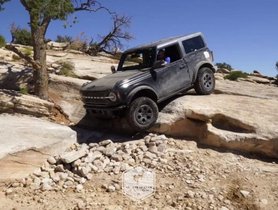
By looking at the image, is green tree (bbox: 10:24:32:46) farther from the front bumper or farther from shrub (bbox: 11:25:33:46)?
the front bumper

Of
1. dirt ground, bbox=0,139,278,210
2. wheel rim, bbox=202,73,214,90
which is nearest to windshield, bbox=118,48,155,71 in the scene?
wheel rim, bbox=202,73,214,90

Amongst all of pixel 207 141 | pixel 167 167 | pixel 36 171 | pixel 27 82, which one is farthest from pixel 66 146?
pixel 27 82

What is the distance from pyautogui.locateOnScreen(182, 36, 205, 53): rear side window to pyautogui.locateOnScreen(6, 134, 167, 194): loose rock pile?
298 cm

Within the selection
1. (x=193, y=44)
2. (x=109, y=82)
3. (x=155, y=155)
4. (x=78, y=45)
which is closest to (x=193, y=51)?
(x=193, y=44)

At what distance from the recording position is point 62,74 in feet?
47.0

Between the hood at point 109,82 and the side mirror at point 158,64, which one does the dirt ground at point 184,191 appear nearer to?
the hood at point 109,82

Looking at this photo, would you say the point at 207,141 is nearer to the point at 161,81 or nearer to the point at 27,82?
the point at 161,81

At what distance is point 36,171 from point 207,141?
442cm

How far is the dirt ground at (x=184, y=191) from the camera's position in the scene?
287 inches

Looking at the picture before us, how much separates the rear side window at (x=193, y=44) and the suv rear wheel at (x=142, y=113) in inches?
93.4

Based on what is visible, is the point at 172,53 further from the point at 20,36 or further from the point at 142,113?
the point at 20,36

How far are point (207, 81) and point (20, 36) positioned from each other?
1612 centimetres

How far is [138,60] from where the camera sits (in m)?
11.0

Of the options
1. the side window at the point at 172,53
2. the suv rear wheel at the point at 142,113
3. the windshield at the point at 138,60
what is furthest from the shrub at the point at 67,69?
the suv rear wheel at the point at 142,113
